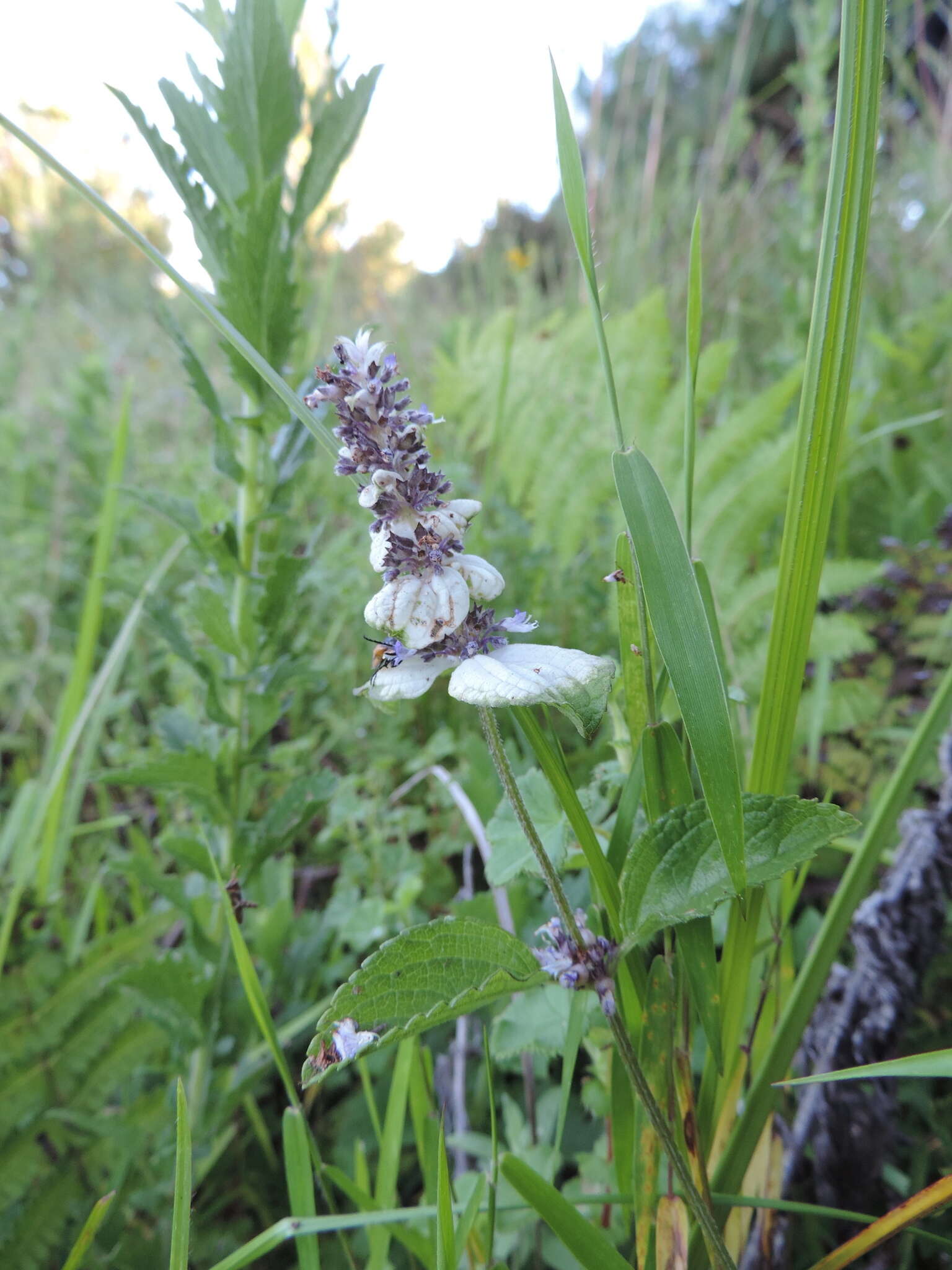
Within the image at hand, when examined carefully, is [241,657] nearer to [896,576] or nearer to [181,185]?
[181,185]

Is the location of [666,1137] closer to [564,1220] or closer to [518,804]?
[564,1220]

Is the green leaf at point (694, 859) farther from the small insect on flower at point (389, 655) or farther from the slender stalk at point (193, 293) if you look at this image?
the slender stalk at point (193, 293)

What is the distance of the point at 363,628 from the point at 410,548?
1314 millimetres

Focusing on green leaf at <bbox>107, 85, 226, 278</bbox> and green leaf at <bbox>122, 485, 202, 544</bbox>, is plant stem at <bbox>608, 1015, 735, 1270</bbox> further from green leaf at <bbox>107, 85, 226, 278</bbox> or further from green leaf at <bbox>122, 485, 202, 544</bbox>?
green leaf at <bbox>107, 85, 226, 278</bbox>

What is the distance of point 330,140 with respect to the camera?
869 millimetres

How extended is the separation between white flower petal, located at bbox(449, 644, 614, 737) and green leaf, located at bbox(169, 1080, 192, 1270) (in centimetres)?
36

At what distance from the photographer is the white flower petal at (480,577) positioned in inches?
20.8

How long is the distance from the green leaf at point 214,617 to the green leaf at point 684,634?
573 millimetres

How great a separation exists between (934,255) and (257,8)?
3.10m

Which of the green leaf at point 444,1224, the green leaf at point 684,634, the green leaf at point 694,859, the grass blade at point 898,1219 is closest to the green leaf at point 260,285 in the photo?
the green leaf at point 684,634

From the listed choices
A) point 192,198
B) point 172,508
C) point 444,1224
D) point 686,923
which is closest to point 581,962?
point 686,923

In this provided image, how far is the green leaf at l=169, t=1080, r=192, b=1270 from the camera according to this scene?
0.54 meters

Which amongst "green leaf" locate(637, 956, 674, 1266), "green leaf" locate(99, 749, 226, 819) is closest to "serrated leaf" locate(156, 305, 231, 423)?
"green leaf" locate(99, 749, 226, 819)

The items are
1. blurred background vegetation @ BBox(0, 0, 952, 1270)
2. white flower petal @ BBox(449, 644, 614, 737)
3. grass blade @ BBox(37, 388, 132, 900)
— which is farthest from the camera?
grass blade @ BBox(37, 388, 132, 900)
